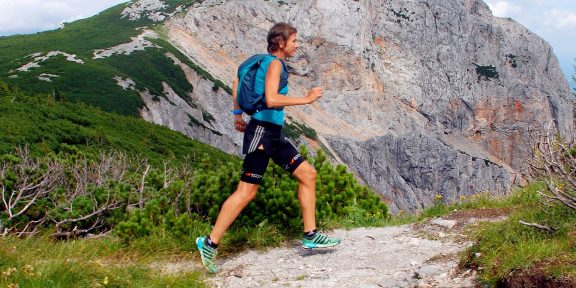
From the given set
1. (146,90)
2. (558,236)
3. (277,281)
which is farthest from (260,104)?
(146,90)

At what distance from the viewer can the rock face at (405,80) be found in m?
63.9

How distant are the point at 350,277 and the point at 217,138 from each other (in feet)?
135

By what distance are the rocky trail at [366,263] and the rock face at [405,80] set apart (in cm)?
4552

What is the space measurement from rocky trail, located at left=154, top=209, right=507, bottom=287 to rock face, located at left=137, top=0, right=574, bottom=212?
4552cm

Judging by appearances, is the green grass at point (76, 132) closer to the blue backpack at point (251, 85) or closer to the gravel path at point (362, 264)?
the gravel path at point (362, 264)

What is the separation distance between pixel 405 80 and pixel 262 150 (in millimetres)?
72712

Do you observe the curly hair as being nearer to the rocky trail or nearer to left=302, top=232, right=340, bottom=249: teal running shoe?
left=302, top=232, right=340, bottom=249: teal running shoe

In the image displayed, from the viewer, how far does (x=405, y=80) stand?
247 feet

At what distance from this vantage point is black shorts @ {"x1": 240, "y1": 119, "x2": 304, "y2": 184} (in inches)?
194

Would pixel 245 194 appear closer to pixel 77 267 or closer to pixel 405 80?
pixel 77 267

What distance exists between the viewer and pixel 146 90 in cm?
4250

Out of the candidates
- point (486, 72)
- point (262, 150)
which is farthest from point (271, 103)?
point (486, 72)

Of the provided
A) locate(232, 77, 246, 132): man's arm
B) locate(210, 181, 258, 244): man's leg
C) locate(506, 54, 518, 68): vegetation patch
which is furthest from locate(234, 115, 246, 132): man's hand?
locate(506, 54, 518, 68): vegetation patch

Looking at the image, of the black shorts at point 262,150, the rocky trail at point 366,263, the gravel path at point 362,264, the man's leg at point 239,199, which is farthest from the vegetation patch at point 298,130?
the man's leg at point 239,199
